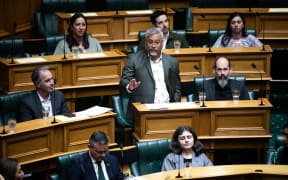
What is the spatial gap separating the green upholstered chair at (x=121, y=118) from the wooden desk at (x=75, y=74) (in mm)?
642

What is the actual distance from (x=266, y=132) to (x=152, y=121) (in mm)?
1056

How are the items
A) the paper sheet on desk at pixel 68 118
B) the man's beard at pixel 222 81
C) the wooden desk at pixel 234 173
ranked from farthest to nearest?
the man's beard at pixel 222 81
the paper sheet on desk at pixel 68 118
the wooden desk at pixel 234 173

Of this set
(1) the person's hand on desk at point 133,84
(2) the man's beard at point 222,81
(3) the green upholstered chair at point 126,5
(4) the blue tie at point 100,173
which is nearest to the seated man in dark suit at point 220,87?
(2) the man's beard at point 222,81

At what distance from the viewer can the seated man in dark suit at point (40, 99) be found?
22.6 ft

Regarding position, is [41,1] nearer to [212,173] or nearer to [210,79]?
[210,79]

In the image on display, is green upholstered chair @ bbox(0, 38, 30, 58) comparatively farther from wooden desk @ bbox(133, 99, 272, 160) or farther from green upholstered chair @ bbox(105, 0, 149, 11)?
wooden desk @ bbox(133, 99, 272, 160)

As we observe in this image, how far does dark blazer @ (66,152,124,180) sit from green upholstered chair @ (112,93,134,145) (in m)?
1.39

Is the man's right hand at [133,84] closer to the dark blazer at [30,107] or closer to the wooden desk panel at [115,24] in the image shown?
the dark blazer at [30,107]

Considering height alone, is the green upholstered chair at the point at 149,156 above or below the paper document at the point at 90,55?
below

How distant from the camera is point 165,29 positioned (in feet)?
28.0

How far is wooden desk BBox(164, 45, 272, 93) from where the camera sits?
846cm

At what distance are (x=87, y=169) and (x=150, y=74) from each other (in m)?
1.58

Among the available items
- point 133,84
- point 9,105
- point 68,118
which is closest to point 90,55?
point 133,84

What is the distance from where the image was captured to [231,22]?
857 centimetres
